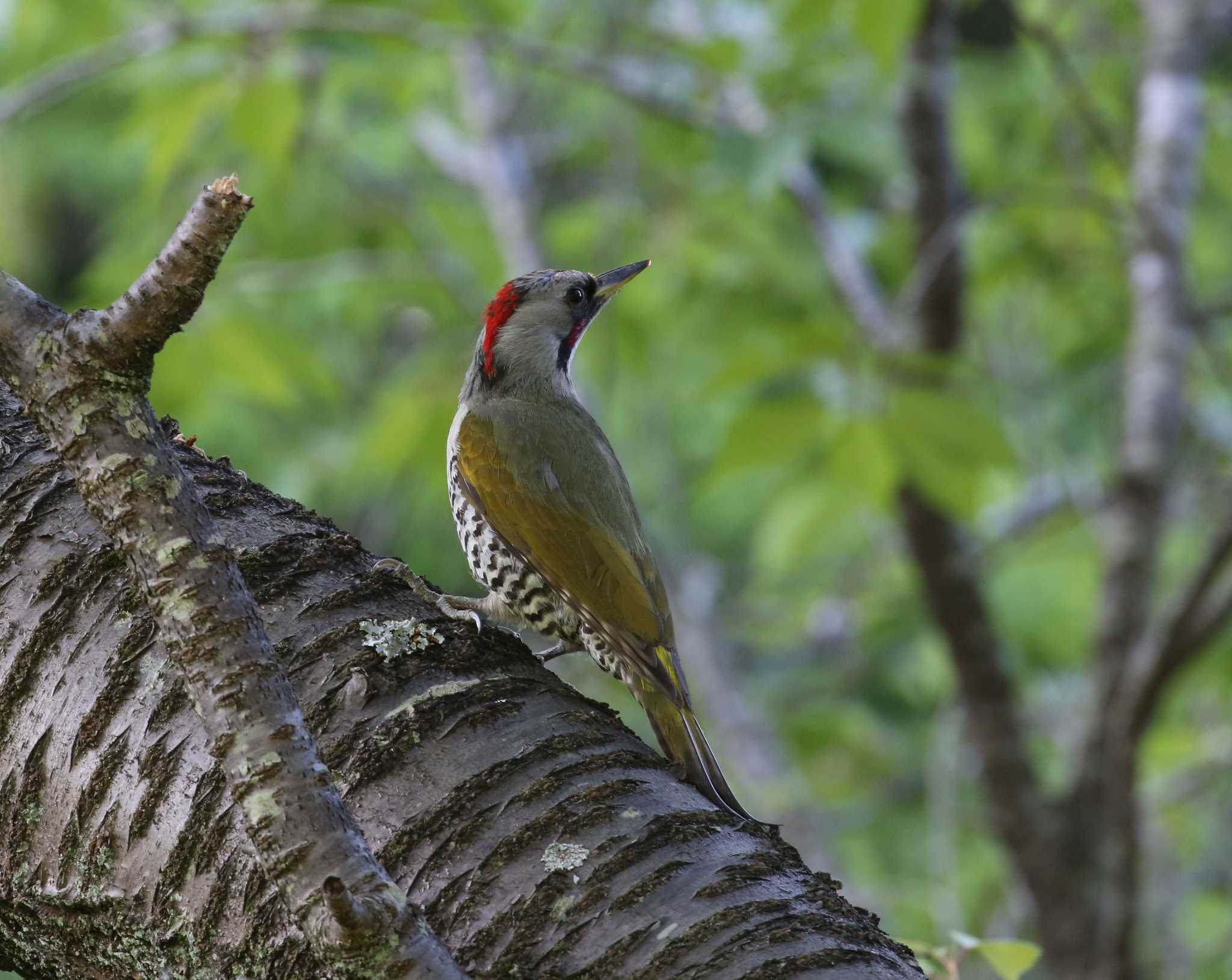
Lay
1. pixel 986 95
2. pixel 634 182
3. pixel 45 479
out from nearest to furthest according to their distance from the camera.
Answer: pixel 45 479
pixel 634 182
pixel 986 95

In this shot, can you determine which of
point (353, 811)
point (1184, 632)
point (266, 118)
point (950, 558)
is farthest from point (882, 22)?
point (353, 811)

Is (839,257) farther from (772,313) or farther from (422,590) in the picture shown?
(422,590)

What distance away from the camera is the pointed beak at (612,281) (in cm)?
323

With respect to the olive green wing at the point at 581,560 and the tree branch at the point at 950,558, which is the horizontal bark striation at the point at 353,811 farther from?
the tree branch at the point at 950,558

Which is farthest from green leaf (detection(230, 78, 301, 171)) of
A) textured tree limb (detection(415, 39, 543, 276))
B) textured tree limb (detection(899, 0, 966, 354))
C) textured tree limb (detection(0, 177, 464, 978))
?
textured tree limb (detection(0, 177, 464, 978))

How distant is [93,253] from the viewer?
Answer: 14789 millimetres

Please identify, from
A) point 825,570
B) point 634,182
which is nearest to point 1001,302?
point 825,570

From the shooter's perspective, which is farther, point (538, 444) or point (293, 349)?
point (293, 349)

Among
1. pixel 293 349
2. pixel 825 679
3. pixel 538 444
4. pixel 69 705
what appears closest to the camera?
pixel 69 705

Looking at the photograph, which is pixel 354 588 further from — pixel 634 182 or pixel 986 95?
pixel 986 95

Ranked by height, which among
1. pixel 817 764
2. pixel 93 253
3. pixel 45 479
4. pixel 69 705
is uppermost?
pixel 93 253

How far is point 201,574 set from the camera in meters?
1.04

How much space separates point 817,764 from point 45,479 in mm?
6862

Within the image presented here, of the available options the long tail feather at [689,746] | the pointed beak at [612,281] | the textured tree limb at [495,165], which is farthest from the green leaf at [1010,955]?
the textured tree limb at [495,165]
